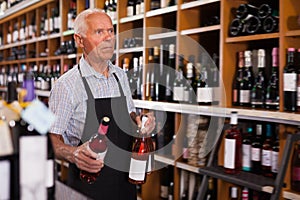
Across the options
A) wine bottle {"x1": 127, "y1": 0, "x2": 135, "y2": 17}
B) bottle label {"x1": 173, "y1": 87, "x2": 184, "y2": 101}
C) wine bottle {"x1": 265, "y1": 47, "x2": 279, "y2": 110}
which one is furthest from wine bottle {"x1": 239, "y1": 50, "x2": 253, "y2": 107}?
wine bottle {"x1": 127, "y1": 0, "x2": 135, "y2": 17}

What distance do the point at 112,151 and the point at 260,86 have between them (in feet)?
2.84

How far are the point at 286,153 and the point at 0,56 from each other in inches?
216

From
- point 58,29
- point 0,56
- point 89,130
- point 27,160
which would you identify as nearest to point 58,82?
point 89,130

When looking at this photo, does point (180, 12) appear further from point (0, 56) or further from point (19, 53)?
point (0, 56)

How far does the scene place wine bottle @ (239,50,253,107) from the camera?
2129 millimetres

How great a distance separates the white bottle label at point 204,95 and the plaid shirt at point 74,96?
62 centimetres

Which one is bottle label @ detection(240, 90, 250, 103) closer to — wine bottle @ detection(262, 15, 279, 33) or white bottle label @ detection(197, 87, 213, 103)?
white bottle label @ detection(197, 87, 213, 103)

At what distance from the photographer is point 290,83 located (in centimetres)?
184

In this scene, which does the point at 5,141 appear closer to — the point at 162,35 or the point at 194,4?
the point at 194,4

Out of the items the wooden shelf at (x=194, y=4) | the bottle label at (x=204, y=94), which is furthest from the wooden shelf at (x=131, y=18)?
the bottle label at (x=204, y=94)

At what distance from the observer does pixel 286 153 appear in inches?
64.6

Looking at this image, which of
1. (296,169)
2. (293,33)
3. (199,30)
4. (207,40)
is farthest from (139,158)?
(207,40)

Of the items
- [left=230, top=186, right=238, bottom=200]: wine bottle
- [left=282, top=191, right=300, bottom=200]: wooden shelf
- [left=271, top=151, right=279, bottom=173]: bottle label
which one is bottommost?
[left=230, top=186, right=238, bottom=200]: wine bottle

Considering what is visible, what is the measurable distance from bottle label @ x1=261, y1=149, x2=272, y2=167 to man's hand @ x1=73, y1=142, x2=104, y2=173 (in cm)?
91
